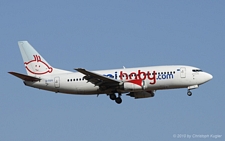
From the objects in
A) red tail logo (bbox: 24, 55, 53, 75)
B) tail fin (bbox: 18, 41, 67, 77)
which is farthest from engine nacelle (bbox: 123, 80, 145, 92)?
red tail logo (bbox: 24, 55, 53, 75)

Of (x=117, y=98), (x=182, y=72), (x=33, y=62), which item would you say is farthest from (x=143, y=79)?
(x=33, y=62)

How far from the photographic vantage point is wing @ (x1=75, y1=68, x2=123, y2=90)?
2412 inches

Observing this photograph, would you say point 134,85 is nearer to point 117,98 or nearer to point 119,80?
point 119,80

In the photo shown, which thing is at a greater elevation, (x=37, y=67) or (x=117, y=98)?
(x=37, y=67)

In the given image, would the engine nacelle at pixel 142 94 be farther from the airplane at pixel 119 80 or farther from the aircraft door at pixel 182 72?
the aircraft door at pixel 182 72

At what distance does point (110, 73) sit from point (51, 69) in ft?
27.3

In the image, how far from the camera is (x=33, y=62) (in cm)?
6850

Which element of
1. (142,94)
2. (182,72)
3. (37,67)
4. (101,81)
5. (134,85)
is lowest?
(142,94)

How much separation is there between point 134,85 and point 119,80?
222cm

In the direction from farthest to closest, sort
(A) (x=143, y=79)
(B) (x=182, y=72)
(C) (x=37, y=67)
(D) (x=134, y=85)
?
(C) (x=37, y=67) < (B) (x=182, y=72) < (A) (x=143, y=79) < (D) (x=134, y=85)

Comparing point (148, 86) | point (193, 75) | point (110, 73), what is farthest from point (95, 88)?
point (193, 75)

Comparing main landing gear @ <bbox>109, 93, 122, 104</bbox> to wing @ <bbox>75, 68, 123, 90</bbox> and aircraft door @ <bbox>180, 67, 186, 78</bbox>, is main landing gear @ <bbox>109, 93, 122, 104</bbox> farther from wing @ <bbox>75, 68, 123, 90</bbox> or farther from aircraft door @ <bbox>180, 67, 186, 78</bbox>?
aircraft door @ <bbox>180, 67, 186, 78</bbox>

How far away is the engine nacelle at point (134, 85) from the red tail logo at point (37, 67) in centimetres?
1087

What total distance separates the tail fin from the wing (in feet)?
21.5
